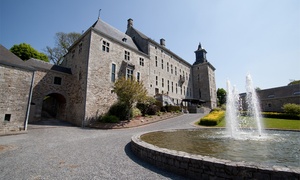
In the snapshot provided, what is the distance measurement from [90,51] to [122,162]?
14.7 meters

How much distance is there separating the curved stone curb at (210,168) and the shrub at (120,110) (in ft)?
38.7

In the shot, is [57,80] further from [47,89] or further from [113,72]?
[113,72]

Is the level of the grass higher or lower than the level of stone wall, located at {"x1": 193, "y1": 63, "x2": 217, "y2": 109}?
lower

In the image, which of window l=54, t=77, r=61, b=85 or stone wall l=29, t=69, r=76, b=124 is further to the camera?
window l=54, t=77, r=61, b=85

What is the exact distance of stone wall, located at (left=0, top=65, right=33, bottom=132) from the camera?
1078 cm

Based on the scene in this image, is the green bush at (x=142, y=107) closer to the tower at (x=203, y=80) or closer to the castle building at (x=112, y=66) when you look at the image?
the castle building at (x=112, y=66)

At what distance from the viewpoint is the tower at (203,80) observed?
1361 inches

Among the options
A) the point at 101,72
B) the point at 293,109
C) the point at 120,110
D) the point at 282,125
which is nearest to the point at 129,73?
the point at 101,72

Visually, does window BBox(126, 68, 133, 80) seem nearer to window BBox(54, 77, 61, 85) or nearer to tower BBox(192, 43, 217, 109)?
window BBox(54, 77, 61, 85)

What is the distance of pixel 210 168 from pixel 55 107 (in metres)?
23.8

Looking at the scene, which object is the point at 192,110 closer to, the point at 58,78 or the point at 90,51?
the point at 90,51

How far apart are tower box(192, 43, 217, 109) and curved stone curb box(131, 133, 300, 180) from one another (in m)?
32.9

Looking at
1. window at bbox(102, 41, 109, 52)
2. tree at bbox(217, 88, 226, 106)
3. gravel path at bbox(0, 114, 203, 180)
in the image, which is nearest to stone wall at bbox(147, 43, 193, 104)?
window at bbox(102, 41, 109, 52)

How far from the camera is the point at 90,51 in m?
16.1
